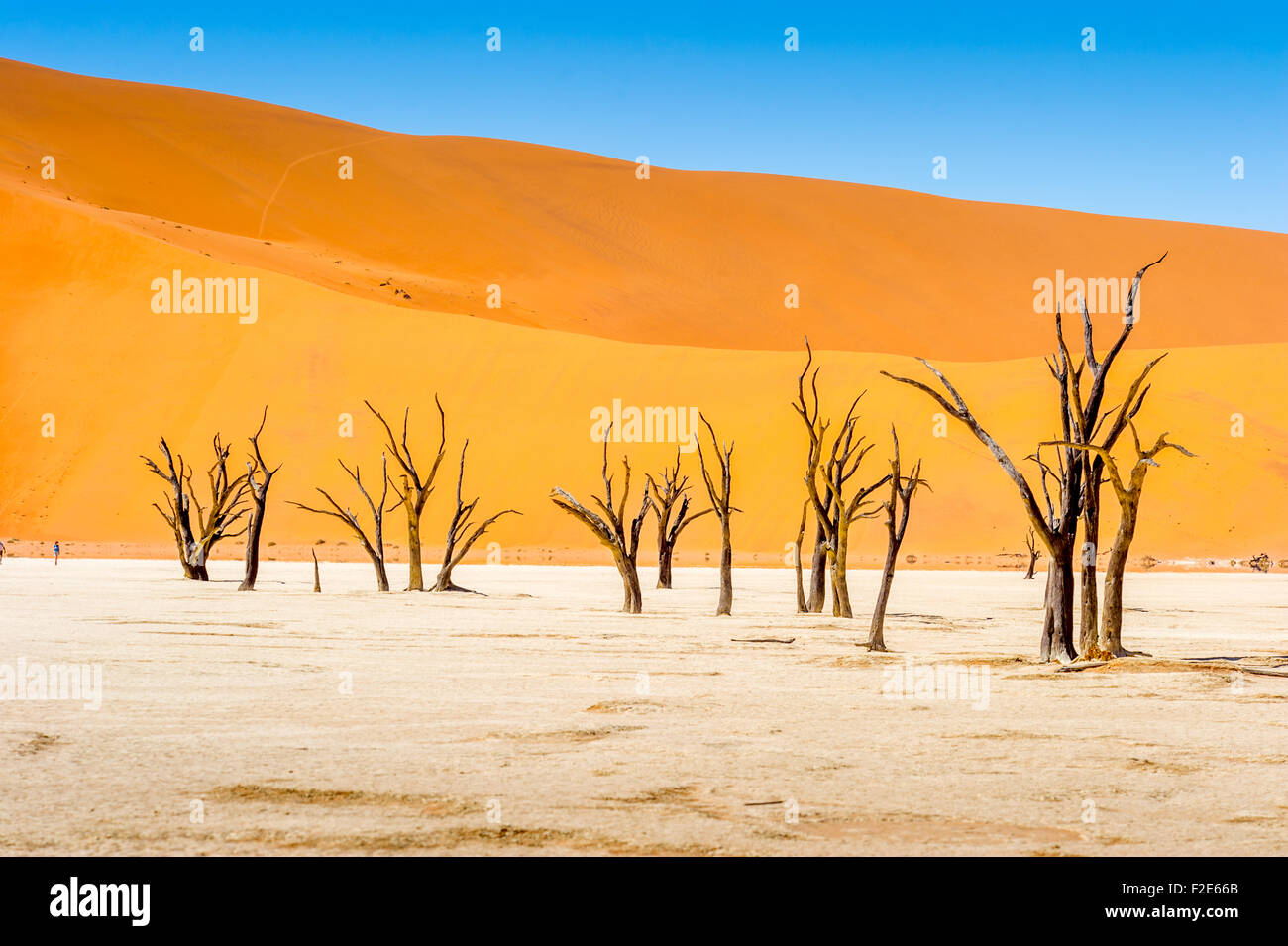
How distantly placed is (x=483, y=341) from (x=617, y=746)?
52760mm

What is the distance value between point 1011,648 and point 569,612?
7.30 meters

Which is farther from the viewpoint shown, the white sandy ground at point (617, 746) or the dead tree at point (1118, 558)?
the dead tree at point (1118, 558)

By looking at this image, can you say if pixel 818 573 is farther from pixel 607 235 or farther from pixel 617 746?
pixel 607 235

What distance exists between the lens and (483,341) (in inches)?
2357

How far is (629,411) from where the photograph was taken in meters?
55.3

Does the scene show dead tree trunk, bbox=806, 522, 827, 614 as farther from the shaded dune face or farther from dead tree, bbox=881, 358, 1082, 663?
the shaded dune face

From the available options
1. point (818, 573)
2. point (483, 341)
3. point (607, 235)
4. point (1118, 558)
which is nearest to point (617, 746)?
point (1118, 558)

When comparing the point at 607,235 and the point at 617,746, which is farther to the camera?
the point at 607,235

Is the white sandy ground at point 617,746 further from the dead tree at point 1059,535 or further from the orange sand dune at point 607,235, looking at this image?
the orange sand dune at point 607,235

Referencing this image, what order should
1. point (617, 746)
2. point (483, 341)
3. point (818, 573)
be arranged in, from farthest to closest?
1. point (483, 341)
2. point (818, 573)
3. point (617, 746)

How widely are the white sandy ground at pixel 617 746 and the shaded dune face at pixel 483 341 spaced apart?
107 ft

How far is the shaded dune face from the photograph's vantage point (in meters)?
50.7

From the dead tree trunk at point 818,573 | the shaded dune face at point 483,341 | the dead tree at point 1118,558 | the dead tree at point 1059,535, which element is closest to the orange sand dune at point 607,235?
the shaded dune face at point 483,341

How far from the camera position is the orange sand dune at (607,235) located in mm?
86000
